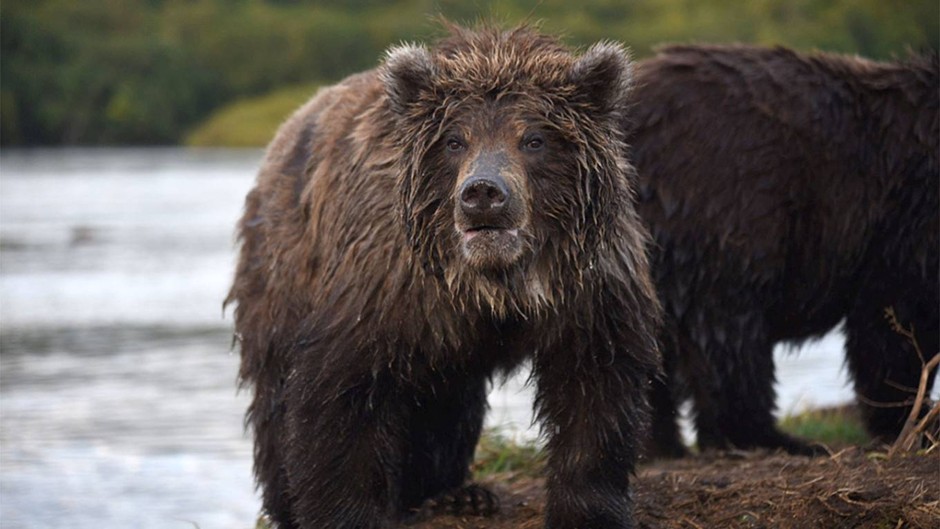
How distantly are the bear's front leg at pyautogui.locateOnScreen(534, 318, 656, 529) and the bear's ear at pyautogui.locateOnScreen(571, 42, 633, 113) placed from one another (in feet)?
2.81

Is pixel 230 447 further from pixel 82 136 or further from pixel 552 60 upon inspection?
pixel 82 136

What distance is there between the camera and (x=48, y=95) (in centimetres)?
9725

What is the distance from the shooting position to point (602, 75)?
18.3 ft

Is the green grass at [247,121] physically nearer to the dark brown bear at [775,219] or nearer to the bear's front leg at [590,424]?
the dark brown bear at [775,219]

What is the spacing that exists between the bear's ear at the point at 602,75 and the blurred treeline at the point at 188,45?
66.7 meters

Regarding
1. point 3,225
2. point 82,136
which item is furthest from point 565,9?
point 3,225

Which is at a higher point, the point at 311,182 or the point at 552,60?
the point at 552,60

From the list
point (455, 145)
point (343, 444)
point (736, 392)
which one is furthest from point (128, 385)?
point (455, 145)

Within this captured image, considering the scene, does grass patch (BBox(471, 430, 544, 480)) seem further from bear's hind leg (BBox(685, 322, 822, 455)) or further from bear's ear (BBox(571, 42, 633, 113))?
bear's ear (BBox(571, 42, 633, 113))

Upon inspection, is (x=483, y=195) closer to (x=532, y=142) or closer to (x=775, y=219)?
(x=532, y=142)

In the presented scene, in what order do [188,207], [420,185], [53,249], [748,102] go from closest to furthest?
[420,185] < [748,102] < [53,249] < [188,207]

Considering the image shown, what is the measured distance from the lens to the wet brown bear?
5.48 metres

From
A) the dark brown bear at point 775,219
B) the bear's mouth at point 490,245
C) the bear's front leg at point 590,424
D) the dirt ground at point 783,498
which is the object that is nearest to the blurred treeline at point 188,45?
the dark brown bear at point 775,219

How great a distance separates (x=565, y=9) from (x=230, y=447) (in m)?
92.4
